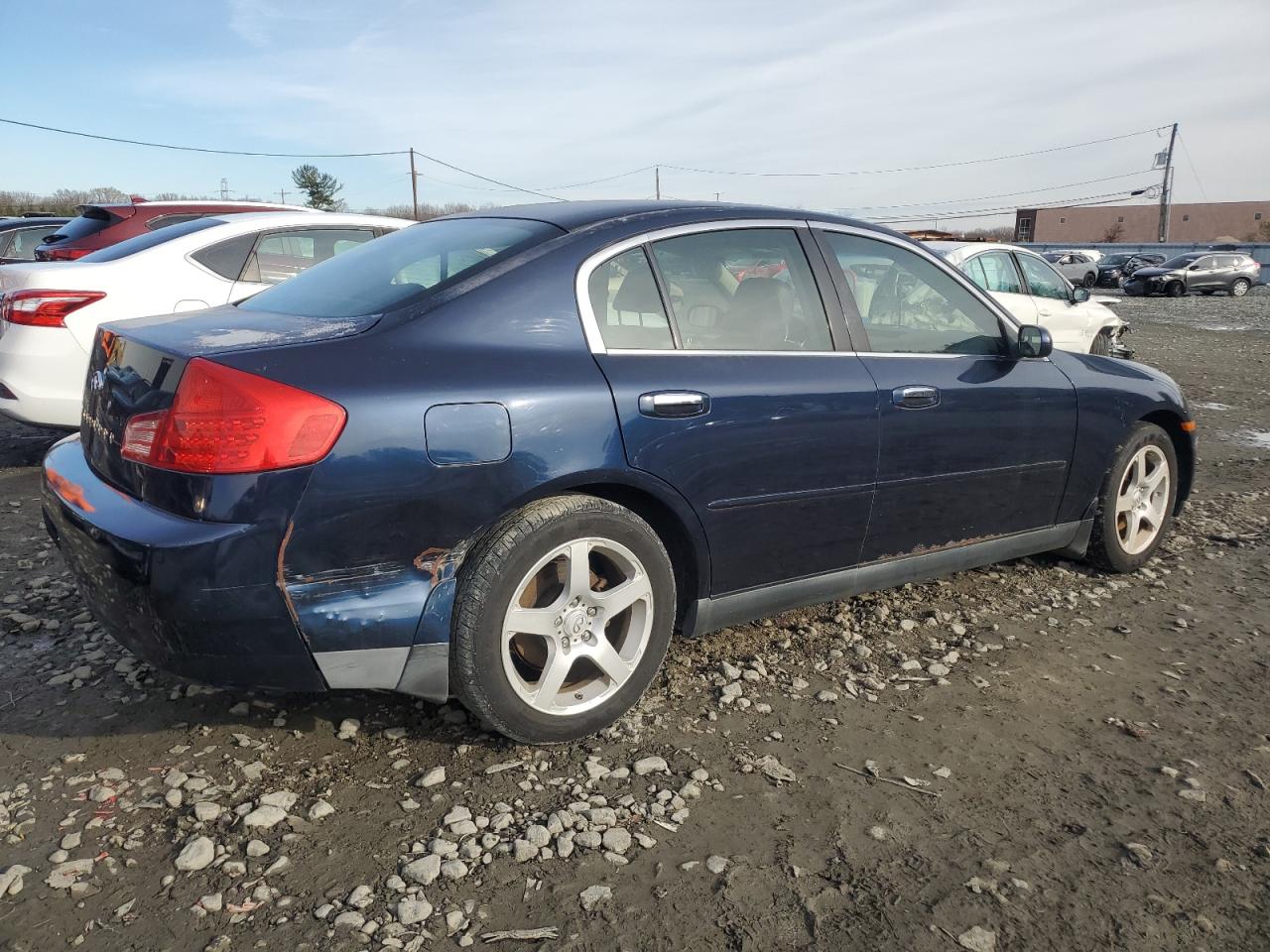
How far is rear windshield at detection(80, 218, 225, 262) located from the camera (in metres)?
5.86

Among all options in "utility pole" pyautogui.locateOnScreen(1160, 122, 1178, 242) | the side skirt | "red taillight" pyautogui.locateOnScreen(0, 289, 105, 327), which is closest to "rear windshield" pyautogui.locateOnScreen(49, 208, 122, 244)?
"red taillight" pyautogui.locateOnScreen(0, 289, 105, 327)

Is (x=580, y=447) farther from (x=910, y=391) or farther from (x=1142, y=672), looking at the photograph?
(x=1142, y=672)

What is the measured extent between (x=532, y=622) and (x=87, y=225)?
22.5 ft

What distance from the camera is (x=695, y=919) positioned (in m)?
2.06

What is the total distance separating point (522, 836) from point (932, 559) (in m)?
2.05

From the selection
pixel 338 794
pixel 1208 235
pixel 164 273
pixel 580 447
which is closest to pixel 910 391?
pixel 580 447

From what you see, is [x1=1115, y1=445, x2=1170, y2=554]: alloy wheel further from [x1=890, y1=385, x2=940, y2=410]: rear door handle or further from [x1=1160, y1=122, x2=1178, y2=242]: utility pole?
[x1=1160, y1=122, x2=1178, y2=242]: utility pole

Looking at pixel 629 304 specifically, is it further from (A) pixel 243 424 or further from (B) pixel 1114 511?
(B) pixel 1114 511

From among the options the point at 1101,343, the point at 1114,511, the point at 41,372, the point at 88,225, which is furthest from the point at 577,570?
the point at 1101,343

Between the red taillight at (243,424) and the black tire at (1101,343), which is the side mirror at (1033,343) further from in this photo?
the black tire at (1101,343)

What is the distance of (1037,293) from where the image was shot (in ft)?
31.4

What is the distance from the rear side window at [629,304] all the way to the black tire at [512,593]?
0.52 m

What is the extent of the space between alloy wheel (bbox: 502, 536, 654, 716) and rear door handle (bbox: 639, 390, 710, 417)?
0.41 meters

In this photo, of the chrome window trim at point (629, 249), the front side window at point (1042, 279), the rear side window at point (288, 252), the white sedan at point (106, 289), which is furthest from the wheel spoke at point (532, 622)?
the front side window at point (1042, 279)
